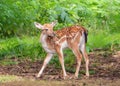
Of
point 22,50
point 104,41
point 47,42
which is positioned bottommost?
point 104,41

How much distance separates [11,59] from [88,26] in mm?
5108

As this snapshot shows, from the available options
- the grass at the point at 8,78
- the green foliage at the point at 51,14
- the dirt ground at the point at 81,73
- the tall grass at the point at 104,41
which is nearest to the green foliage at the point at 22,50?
the dirt ground at the point at 81,73

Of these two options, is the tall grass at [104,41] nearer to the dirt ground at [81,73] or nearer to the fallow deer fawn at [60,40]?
the dirt ground at [81,73]

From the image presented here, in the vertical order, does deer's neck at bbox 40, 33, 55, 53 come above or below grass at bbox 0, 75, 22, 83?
above

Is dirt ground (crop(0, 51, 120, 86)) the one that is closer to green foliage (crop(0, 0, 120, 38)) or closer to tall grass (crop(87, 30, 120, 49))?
tall grass (crop(87, 30, 120, 49))

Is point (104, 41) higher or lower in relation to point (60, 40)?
lower

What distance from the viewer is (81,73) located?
436 inches

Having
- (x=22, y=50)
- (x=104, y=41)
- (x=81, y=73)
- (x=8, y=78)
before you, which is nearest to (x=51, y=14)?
(x=104, y=41)

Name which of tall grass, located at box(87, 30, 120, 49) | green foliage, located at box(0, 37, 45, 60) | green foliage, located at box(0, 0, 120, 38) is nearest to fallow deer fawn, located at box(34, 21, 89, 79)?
green foliage, located at box(0, 37, 45, 60)

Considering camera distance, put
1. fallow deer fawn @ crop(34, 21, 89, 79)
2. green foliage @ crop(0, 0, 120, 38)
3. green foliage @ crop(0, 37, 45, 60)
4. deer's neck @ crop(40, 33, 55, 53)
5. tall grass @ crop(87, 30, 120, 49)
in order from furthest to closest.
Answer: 1. green foliage @ crop(0, 0, 120, 38)
2. tall grass @ crop(87, 30, 120, 49)
3. green foliage @ crop(0, 37, 45, 60)
4. deer's neck @ crop(40, 33, 55, 53)
5. fallow deer fawn @ crop(34, 21, 89, 79)

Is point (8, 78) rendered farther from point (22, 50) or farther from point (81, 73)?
point (22, 50)

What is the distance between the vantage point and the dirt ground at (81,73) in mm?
9727

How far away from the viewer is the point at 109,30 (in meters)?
16.0

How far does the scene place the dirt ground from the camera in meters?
9.73
